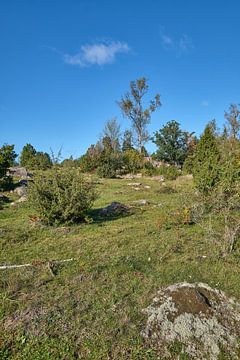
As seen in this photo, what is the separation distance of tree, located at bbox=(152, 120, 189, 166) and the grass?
92.1 ft

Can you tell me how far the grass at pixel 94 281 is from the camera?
2.86 m

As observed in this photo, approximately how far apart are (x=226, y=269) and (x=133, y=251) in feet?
5.50

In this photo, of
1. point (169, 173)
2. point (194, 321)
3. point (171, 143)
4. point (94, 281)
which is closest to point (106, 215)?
point (94, 281)

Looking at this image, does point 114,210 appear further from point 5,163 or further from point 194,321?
point 5,163

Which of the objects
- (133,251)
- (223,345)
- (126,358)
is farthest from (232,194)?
(126,358)

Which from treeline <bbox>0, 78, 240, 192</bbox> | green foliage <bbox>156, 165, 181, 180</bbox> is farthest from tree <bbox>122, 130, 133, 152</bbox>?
green foliage <bbox>156, 165, 181, 180</bbox>

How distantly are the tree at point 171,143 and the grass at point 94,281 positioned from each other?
92.1ft

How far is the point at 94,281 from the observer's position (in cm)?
395

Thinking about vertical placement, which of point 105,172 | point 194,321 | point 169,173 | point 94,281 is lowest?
point 194,321

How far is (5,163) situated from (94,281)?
12657 mm

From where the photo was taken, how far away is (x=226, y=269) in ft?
14.4

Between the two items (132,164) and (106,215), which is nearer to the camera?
(106,215)

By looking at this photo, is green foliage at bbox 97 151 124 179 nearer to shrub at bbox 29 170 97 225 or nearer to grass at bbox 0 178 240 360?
shrub at bbox 29 170 97 225

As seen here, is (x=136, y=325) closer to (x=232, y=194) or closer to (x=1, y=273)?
(x=1, y=273)
